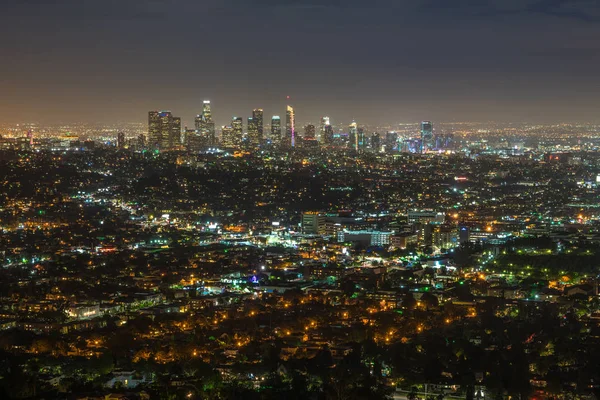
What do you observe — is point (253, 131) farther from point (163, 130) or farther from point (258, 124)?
point (163, 130)

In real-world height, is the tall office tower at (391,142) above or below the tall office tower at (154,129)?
below

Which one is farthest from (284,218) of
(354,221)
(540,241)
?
(540,241)

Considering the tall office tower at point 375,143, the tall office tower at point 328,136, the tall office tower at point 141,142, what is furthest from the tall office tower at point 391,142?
the tall office tower at point 141,142

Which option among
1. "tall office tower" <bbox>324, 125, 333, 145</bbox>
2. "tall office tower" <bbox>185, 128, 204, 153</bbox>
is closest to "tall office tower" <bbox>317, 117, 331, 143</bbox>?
"tall office tower" <bbox>324, 125, 333, 145</bbox>

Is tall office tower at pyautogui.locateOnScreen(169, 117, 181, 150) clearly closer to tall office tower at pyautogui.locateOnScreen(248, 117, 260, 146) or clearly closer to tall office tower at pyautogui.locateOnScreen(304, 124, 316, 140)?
tall office tower at pyautogui.locateOnScreen(248, 117, 260, 146)

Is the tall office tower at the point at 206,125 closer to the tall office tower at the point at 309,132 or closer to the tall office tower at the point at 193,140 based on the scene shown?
the tall office tower at the point at 193,140

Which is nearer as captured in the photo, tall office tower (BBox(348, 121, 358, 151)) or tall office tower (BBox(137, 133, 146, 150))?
tall office tower (BBox(137, 133, 146, 150))
